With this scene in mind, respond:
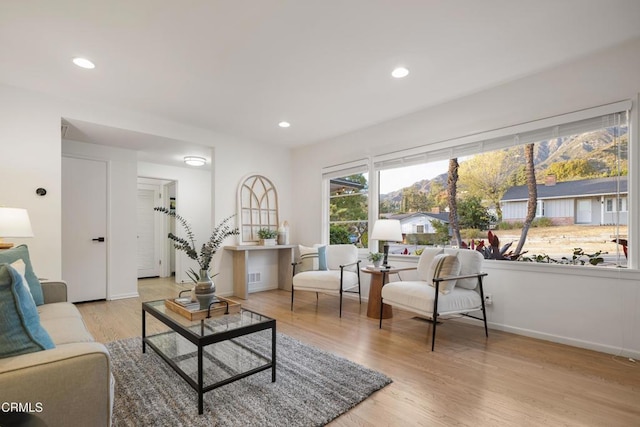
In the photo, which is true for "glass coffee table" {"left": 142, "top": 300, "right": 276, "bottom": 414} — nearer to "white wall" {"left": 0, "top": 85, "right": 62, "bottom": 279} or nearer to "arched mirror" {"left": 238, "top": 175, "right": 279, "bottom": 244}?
"white wall" {"left": 0, "top": 85, "right": 62, "bottom": 279}

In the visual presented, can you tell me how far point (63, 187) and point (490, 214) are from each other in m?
5.49

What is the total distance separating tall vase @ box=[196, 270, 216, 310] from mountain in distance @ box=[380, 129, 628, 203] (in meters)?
3.33

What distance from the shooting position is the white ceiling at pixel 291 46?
213 cm

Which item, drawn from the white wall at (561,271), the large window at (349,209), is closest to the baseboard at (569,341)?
the white wall at (561,271)

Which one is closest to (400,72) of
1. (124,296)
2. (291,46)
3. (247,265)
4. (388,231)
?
(291,46)

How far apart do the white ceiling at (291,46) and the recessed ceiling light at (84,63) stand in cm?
6

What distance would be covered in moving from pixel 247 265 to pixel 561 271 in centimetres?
387

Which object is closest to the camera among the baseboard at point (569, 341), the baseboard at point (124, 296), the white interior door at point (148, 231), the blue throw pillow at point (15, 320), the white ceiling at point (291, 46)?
the blue throw pillow at point (15, 320)

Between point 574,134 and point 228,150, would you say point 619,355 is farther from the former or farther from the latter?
point 228,150

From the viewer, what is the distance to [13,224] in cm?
267

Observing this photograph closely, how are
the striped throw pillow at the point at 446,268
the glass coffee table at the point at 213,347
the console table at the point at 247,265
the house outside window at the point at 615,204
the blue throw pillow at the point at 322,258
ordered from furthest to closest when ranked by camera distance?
the console table at the point at 247,265
the blue throw pillow at the point at 322,258
the striped throw pillow at the point at 446,268
the house outside window at the point at 615,204
the glass coffee table at the point at 213,347

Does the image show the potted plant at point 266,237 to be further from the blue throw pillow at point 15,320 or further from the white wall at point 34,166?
the blue throw pillow at point 15,320

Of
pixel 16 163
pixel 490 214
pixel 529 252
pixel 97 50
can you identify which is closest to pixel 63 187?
pixel 16 163

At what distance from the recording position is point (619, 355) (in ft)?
8.35
